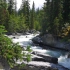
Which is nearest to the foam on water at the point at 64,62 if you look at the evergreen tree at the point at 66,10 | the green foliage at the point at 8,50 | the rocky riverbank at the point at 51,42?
the rocky riverbank at the point at 51,42

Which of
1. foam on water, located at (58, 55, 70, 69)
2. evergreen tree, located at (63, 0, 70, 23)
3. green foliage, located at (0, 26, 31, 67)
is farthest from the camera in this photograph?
evergreen tree, located at (63, 0, 70, 23)

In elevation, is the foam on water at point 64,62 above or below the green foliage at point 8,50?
below

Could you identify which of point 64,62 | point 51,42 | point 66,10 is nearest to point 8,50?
point 64,62

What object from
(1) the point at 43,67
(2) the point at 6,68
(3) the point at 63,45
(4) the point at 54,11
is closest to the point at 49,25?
(4) the point at 54,11

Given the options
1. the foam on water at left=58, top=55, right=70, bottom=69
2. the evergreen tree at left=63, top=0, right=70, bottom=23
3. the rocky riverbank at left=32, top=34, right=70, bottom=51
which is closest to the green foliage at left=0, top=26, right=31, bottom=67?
the foam on water at left=58, top=55, right=70, bottom=69

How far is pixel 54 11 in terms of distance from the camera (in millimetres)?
42500

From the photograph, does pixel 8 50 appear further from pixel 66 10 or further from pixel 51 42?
pixel 66 10

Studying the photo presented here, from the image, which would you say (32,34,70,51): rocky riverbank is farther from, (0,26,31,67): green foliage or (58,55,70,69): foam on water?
(0,26,31,67): green foliage

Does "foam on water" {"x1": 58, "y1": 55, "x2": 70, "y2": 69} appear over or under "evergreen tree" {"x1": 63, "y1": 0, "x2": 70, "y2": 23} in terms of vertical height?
under

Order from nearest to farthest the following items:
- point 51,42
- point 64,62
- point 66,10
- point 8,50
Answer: point 8,50, point 64,62, point 51,42, point 66,10

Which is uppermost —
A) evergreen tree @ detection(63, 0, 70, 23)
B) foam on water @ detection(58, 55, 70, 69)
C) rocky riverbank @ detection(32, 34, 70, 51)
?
evergreen tree @ detection(63, 0, 70, 23)

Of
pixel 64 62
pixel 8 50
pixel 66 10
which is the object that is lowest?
pixel 64 62

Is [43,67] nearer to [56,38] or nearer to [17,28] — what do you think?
[56,38]

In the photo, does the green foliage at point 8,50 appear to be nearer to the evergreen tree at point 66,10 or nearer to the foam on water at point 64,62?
the foam on water at point 64,62
